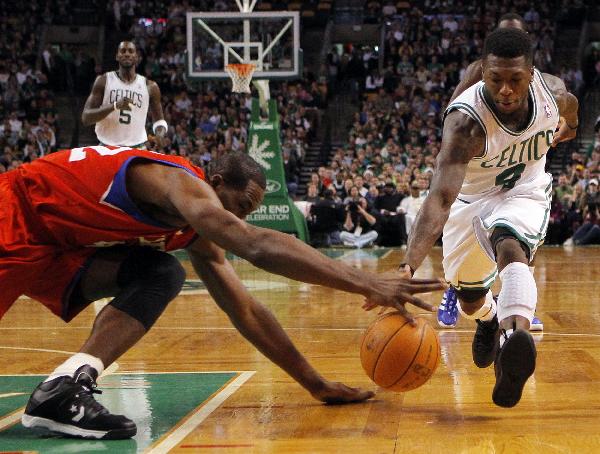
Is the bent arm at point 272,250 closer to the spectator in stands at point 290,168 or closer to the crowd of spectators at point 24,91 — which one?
the crowd of spectators at point 24,91

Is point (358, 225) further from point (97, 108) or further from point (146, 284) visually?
point (146, 284)

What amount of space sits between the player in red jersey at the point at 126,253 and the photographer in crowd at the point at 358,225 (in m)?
11.2

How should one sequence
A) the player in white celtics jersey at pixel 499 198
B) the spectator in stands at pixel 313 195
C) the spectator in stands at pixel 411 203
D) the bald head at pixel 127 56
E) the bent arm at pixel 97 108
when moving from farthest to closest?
the spectator in stands at pixel 313 195, the spectator in stands at pixel 411 203, the bald head at pixel 127 56, the bent arm at pixel 97 108, the player in white celtics jersey at pixel 499 198

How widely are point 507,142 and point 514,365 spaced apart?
52.1 inches

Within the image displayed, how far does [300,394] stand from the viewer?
13.6 feet

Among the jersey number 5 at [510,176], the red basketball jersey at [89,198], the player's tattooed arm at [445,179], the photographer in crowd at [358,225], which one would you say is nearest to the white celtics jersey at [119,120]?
the jersey number 5 at [510,176]

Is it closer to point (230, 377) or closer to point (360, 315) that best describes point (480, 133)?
point (230, 377)

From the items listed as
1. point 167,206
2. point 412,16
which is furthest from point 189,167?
point 412,16

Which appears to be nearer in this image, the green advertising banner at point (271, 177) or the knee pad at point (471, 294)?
the knee pad at point (471, 294)

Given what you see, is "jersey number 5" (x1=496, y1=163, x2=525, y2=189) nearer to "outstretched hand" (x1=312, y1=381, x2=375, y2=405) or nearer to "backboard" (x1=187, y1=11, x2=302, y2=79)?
"outstretched hand" (x1=312, y1=381, x2=375, y2=405)

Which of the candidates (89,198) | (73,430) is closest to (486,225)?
(89,198)

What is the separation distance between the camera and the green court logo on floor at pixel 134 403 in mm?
3254

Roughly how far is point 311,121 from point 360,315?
50.4 ft

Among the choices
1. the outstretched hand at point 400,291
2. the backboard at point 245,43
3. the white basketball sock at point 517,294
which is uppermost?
the outstretched hand at point 400,291
